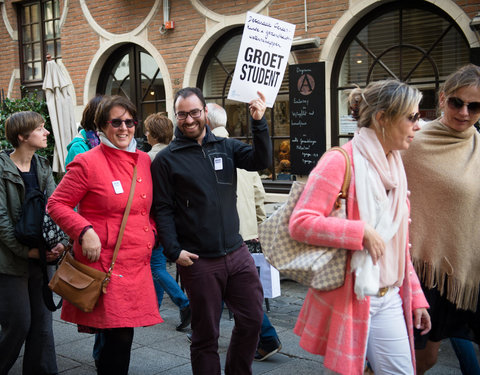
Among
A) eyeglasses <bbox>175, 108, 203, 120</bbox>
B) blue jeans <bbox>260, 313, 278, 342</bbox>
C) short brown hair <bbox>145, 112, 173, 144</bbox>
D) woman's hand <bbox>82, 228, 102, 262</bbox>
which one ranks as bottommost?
blue jeans <bbox>260, 313, 278, 342</bbox>

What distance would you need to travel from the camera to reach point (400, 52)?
313 inches

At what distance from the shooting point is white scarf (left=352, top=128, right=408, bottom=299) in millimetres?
2584

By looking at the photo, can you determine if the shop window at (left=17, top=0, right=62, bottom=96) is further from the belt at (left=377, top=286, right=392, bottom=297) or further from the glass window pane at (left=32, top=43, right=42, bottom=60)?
the belt at (left=377, top=286, right=392, bottom=297)

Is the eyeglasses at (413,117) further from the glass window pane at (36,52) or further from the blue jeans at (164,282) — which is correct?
the glass window pane at (36,52)

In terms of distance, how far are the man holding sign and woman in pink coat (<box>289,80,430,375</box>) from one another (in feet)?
2.96

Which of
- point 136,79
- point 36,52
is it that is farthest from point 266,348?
point 36,52

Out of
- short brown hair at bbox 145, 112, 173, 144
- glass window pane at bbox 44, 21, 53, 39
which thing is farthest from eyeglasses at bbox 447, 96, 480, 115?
glass window pane at bbox 44, 21, 53, 39

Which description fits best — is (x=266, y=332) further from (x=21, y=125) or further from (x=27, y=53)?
(x=27, y=53)

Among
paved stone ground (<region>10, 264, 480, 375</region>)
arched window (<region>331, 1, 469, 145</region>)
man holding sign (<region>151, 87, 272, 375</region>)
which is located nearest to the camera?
man holding sign (<region>151, 87, 272, 375</region>)

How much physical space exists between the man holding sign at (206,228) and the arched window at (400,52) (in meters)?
Answer: 4.71

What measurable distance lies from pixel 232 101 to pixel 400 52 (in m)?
2.99

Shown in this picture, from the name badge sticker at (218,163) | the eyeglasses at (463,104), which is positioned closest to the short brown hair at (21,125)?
the name badge sticker at (218,163)

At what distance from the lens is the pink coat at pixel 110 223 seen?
3428 millimetres

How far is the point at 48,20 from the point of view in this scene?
12734 millimetres
